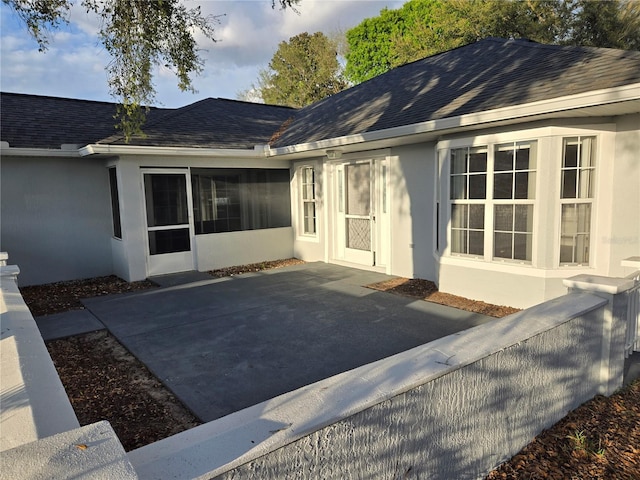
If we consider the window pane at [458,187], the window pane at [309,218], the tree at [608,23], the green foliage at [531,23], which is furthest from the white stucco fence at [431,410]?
the green foliage at [531,23]

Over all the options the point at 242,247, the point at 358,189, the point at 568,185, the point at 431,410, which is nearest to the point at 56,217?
the point at 242,247

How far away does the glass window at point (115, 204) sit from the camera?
9193 millimetres

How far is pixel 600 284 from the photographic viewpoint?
362 centimetres

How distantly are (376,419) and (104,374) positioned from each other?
139 inches

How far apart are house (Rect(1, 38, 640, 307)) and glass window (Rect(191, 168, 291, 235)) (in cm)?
3

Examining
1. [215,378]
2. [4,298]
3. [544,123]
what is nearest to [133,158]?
[4,298]

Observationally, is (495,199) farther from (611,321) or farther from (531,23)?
(531,23)

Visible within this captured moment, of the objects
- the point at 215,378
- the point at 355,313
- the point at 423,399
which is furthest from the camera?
the point at 355,313

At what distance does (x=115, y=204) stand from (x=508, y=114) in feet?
26.6

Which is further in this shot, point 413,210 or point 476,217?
point 413,210

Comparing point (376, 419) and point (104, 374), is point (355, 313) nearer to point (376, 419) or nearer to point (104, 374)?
point (104, 374)

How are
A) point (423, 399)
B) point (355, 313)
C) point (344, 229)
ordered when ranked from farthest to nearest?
point (344, 229)
point (355, 313)
point (423, 399)

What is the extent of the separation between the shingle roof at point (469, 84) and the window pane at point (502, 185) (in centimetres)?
103

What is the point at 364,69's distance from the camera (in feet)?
99.9
